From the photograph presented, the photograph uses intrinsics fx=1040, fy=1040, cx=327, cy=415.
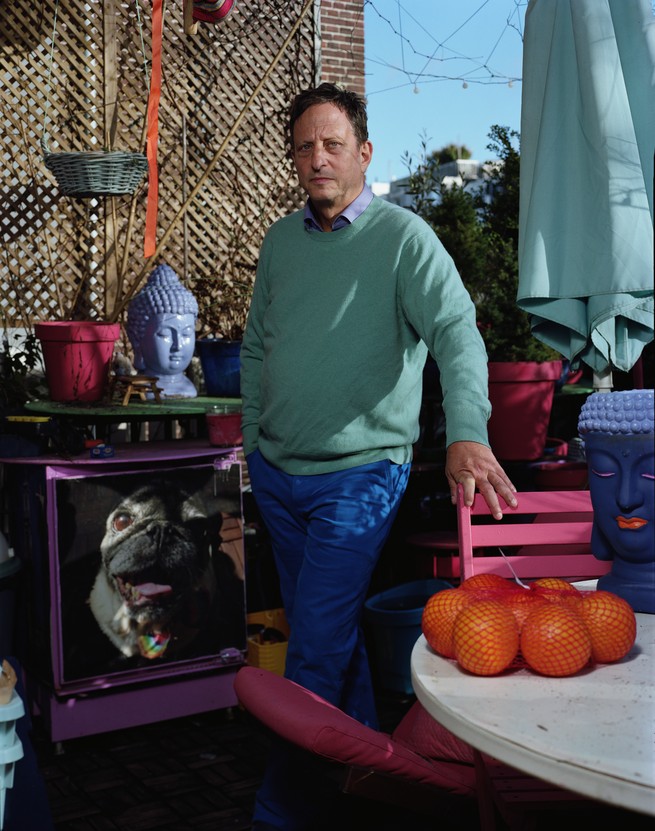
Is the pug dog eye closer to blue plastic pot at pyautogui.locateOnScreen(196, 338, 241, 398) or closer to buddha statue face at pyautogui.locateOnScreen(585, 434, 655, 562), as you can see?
blue plastic pot at pyautogui.locateOnScreen(196, 338, 241, 398)

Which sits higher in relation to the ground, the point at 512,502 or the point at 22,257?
the point at 22,257

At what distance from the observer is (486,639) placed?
1529 mm

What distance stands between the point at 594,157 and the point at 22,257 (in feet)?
14.7

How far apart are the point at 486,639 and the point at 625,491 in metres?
0.41

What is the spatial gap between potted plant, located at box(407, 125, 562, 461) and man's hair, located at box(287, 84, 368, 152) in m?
1.55

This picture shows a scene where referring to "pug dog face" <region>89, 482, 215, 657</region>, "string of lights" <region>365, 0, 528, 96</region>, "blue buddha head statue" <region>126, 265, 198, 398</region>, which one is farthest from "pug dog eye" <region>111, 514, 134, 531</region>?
"string of lights" <region>365, 0, 528, 96</region>

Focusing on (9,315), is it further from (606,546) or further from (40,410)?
(606,546)

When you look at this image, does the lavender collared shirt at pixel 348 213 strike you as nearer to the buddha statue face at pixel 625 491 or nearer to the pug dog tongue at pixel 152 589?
the buddha statue face at pixel 625 491

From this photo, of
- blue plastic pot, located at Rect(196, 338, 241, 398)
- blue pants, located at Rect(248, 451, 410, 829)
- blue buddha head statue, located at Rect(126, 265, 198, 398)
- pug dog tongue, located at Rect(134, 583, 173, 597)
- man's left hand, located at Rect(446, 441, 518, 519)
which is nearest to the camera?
man's left hand, located at Rect(446, 441, 518, 519)

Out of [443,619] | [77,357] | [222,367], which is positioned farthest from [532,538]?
[222,367]

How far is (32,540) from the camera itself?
354cm

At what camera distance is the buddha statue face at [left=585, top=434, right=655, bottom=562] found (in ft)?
5.77

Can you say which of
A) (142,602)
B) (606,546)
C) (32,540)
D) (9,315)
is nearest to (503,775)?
(606,546)

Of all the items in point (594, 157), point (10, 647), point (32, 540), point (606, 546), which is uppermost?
point (594, 157)
